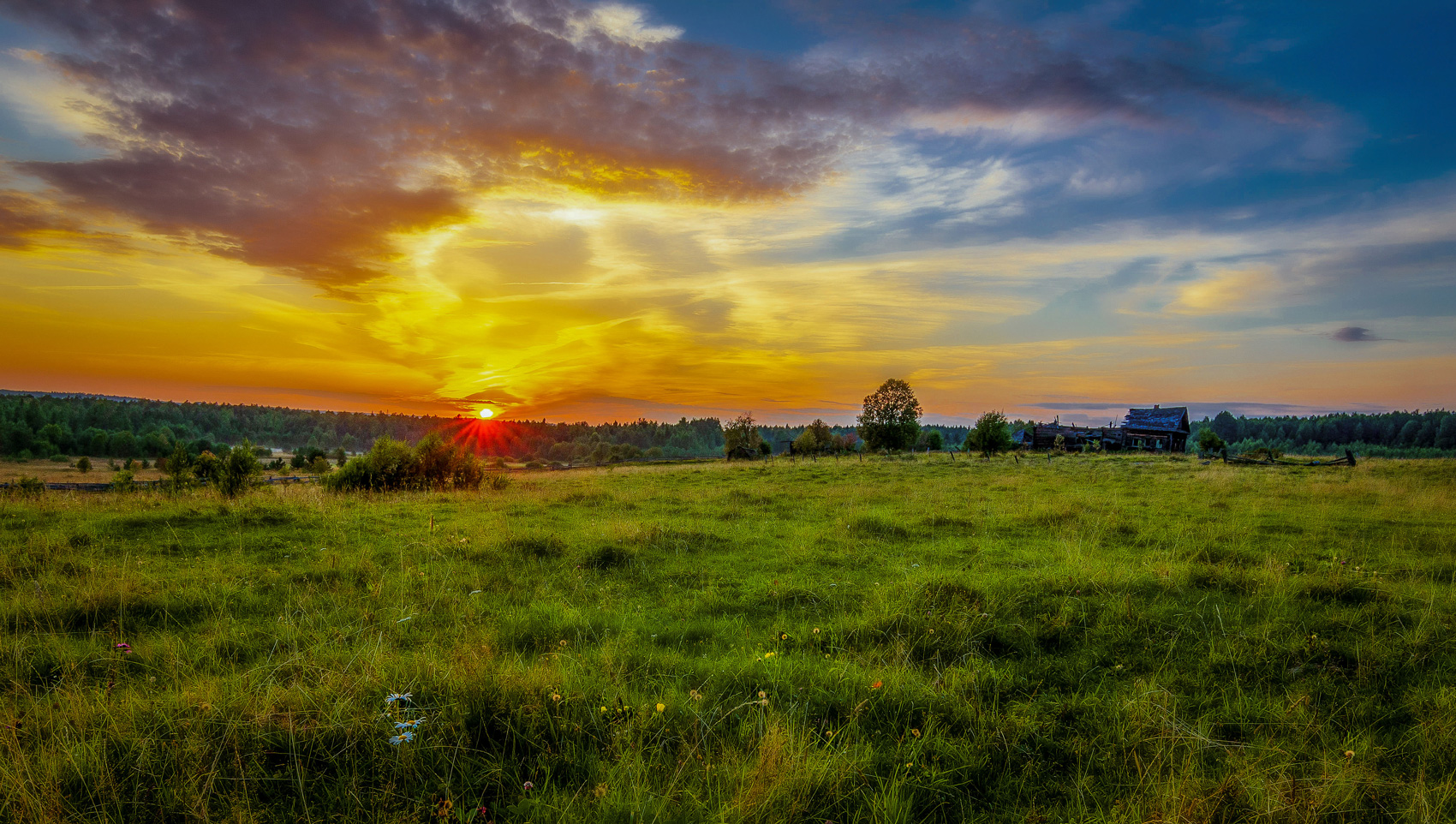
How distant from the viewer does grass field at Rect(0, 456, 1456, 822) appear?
362cm

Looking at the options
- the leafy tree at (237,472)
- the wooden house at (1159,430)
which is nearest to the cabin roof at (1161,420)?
the wooden house at (1159,430)

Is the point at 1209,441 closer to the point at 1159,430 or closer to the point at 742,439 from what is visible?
the point at 1159,430

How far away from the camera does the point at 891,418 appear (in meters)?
68.8

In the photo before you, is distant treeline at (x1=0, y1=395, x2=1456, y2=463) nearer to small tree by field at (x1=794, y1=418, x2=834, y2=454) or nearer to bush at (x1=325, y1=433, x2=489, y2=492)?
small tree by field at (x1=794, y1=418, x2=834, y2=454)

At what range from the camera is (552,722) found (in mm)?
4281

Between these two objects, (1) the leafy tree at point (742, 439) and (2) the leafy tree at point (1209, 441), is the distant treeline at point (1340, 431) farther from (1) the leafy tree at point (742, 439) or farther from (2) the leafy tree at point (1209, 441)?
(1) the leafy tree at point (742, 439)

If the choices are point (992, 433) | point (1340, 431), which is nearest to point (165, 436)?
point (992, 433)

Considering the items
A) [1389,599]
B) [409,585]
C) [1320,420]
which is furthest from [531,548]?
[1320,420]

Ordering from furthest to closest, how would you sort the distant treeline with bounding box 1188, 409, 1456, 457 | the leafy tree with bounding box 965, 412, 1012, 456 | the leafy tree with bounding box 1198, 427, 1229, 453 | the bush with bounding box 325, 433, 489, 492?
the distant treeline with bounding box 1188, 409, 1456, 457 < the leafy tree with bounding box 1198, 427, 1229, 453 < the leafy tree with bounding box 965, 412, 1012, 456 < the bush with bounding box 325, 433, 489, 492

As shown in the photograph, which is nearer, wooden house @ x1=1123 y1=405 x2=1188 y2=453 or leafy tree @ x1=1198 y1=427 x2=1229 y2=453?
leafy tree @ x1=1198 y1=427 x2=1229 y2=453

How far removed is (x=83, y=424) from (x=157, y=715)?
223694 mm

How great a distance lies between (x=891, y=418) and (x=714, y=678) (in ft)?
218

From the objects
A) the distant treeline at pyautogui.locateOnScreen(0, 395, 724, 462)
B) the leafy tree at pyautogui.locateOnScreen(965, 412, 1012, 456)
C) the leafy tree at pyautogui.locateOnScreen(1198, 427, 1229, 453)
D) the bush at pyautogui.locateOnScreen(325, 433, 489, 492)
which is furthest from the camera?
the distant treeline at pyautogui.locateOnScreen(0, 395, 724, 462)

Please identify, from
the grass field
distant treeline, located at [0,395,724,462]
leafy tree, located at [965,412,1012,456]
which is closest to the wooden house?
leafy tree, located at [965,412,1012,456]
